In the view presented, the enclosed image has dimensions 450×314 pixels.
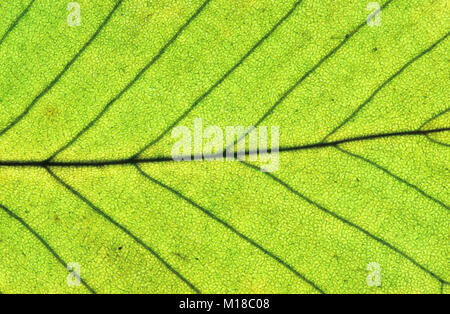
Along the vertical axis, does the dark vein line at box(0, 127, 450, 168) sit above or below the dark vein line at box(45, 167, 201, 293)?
above

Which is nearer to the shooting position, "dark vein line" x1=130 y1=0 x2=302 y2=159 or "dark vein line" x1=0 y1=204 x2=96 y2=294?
"dark vein line" x1=130 y1=0 x2=302 y2=159

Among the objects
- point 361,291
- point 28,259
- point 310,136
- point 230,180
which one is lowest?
point 361,291

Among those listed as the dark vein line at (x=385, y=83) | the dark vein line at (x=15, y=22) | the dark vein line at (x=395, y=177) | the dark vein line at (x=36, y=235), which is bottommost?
the dark vein line at (x=36, y=235)

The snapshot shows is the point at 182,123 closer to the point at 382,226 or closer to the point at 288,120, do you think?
the point at 288,120

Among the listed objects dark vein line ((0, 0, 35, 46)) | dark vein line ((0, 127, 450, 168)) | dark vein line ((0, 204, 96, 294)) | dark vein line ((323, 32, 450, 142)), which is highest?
dark vein line ((0, 0, 35, 46))

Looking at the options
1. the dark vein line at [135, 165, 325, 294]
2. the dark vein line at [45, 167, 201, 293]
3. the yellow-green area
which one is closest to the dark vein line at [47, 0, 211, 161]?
the yellow-green area

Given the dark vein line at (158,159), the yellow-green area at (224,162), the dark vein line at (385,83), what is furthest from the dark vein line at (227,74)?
the dark vein line at (385,83)

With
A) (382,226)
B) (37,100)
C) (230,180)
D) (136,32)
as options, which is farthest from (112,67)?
(382,226)

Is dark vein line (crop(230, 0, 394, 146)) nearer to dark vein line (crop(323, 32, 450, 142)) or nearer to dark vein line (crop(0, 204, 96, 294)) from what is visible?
dark vein line (crop(323, 32, 450, 142))

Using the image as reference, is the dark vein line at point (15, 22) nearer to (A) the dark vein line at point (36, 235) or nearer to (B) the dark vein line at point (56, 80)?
(B) the dark vein line at point (56, 80)
